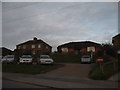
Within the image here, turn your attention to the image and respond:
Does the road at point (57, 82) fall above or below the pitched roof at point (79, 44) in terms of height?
below

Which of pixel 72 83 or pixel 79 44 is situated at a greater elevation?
pixel 79 44

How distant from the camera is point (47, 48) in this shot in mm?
91062

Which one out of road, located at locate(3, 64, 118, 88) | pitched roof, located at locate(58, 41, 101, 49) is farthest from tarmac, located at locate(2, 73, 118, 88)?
pitched roof, located at locate(58, 41, 101, 49)

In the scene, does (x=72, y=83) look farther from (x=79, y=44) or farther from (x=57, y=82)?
(x=79, y=44)

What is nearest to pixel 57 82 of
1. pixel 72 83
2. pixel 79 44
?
pixel 72 83

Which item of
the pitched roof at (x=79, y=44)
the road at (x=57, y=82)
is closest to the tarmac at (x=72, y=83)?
the road at (x=57, y=82)

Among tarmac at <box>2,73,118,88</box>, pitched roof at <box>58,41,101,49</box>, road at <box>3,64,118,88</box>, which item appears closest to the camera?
tarmac at <box>2,73,118,88</box>

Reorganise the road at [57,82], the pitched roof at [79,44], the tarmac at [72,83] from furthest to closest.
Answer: the pitched roof at [79,44] < the road at [57,82] < the tarmac at [72,83]

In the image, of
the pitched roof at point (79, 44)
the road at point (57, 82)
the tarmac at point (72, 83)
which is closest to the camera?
the tarmac at point (72, 83)

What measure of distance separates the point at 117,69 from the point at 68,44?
6214 cm

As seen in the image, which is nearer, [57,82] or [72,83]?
[72,83]

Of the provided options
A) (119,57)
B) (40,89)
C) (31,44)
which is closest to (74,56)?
(119,57)

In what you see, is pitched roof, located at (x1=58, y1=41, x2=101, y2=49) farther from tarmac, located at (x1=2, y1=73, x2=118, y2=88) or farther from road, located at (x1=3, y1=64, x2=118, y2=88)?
tarmac, located at (x1=2, y1=73, x2=118, y2=88)

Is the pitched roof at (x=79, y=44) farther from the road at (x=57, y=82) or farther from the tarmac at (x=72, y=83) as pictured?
the tarmac at (x=72, y=83)
